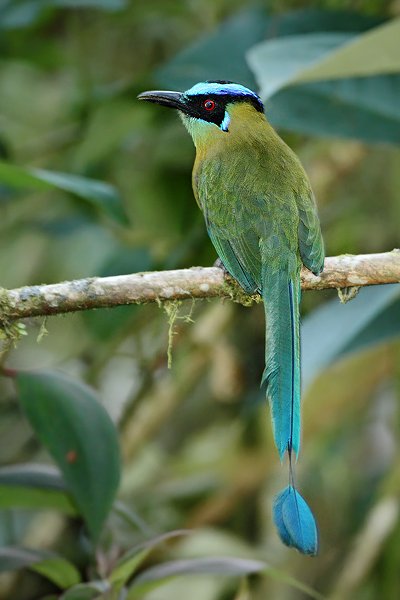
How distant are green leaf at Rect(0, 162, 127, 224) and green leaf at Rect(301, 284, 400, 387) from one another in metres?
0.65

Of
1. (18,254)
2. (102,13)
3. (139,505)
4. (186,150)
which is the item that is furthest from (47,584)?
(102,13)

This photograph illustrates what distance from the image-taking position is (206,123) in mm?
2854

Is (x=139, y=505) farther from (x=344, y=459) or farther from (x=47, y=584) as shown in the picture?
(x=344, y=459)

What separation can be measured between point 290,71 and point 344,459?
2.01 m

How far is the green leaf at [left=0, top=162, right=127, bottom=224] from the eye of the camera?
8.80ft

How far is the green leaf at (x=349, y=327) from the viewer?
9.27ft

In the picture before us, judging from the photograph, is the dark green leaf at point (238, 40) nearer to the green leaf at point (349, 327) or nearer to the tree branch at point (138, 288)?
the green leaf at point (349, 327)

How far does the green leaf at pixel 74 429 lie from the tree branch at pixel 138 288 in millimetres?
440

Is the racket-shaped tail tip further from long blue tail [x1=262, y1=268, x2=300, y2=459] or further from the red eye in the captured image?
the red eye

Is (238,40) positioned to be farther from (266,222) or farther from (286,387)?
(286,387)

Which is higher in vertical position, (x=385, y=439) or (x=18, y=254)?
(x=18, y=254)

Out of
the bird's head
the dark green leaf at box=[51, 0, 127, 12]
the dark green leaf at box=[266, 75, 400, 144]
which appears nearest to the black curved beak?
the bird's head

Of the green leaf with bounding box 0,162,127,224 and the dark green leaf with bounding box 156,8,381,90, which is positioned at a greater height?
the dark green leaf with bounding box 156,8,381,90

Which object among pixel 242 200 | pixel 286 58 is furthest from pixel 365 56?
pixel 242 200
